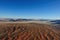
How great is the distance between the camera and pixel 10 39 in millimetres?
16484

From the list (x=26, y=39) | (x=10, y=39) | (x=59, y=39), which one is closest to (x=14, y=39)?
(x=10, y=39)

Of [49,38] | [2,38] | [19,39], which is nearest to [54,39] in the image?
[49,38]

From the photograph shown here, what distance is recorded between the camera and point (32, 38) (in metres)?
16.9

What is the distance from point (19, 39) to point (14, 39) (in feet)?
2.80

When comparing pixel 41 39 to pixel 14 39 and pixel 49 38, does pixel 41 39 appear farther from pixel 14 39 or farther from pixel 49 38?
pixel 14 39

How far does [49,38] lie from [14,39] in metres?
6.14

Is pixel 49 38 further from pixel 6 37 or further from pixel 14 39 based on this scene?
pixel 6 37

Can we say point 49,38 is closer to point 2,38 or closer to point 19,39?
point 19,39

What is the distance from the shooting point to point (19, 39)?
16594mm

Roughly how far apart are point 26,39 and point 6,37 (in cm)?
367

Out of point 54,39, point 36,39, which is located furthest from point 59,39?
point 36,39

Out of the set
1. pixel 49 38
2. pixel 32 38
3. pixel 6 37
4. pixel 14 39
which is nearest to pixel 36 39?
pixel 32 38

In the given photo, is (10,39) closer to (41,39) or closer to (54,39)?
(41,39)

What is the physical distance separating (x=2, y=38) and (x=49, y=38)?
8.29 m
